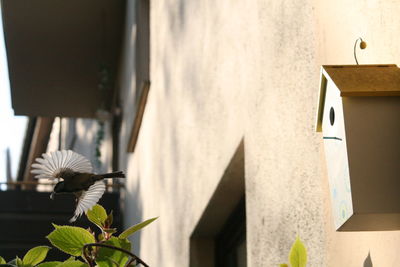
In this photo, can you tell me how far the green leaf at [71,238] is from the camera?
1.40 metres

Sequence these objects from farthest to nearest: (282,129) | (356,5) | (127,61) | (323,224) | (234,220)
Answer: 1. (127,61)
2. (234,220)
3. (282,129)
4. (323,224)
5. (356,5)

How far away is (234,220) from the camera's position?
3.58 m

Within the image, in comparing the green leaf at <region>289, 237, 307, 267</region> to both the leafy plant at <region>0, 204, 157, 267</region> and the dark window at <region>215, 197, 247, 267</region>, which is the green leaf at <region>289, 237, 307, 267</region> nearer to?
the leafy plant at <region>0, 204, 157, 267</region>

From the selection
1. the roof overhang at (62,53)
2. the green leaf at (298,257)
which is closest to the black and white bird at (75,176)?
the green leaf at (298,257)

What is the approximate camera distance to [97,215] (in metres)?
1.51

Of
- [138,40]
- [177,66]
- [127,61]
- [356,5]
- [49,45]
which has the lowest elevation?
[356,5]

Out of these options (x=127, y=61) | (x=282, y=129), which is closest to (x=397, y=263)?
(x=282, y=129)

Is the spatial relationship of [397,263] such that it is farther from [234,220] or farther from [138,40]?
[138,40]

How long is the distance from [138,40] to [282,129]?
14.1 ft

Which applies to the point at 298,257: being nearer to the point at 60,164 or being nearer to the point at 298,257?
the point at 298,257

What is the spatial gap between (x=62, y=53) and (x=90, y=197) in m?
8.06

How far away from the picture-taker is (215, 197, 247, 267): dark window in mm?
3391

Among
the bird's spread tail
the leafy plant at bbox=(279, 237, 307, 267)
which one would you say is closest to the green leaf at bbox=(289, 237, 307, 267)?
the leafy plant at bbox=(279, 237, 307, 267)

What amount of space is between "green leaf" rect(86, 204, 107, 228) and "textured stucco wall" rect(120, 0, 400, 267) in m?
0.45
